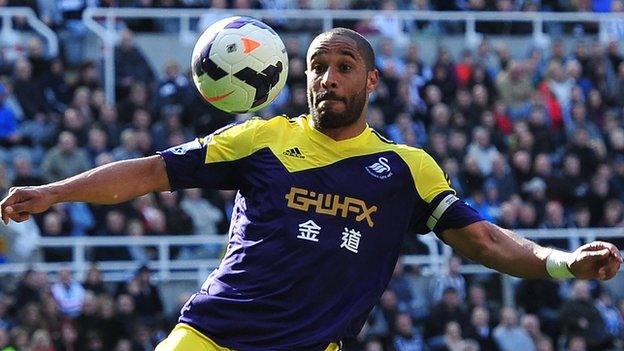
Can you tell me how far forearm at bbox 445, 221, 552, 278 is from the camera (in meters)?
7.34

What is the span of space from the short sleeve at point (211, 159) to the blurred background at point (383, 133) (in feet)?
26.9

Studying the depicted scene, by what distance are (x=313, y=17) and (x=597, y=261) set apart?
1620cm

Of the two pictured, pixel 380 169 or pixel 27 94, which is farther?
pixel 27 94

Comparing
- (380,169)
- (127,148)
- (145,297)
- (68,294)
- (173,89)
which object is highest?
(380,169)

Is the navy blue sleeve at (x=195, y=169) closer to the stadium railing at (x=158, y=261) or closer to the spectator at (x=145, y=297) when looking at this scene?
the spectator at (x=145, y=297)

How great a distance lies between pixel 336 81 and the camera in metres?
7.30

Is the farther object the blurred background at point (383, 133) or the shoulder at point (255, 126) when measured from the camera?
the blurred background at point (383, 133)

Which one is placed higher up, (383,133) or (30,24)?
(30,24)

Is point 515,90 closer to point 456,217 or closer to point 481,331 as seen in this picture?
point 481,331

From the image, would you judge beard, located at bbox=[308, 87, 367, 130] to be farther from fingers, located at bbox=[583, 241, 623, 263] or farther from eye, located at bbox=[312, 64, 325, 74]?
fingers, located at bbox=[583, 241, 623, 263]

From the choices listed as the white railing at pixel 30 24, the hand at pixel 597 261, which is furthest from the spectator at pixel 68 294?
the hand at pixel 597 261

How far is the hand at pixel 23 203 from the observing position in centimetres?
673

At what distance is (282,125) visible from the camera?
24.7ft

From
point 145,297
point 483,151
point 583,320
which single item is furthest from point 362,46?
point 483,151
